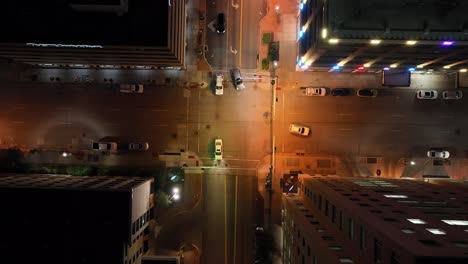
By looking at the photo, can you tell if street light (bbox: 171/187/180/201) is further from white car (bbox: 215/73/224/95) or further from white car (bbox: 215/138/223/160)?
white car (bbox: 215/73/224/95)

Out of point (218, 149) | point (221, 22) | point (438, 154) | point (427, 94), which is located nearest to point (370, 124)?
point (427, 94)

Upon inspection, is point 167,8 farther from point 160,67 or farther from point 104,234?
point 104,234

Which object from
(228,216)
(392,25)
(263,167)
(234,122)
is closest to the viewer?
(392,25)

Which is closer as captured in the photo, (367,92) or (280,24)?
(367,92)

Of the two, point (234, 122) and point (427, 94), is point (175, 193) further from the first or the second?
point (427, 94)

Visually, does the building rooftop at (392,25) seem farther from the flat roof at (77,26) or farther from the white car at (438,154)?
the flat roof at (77,26)

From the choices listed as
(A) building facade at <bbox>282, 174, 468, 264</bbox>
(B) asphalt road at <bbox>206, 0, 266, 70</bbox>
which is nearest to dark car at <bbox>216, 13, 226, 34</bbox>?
(B) asphalt road at <bbox>206, 0, 266, 70</bbox>

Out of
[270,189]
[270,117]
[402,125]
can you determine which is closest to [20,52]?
[270,117]
